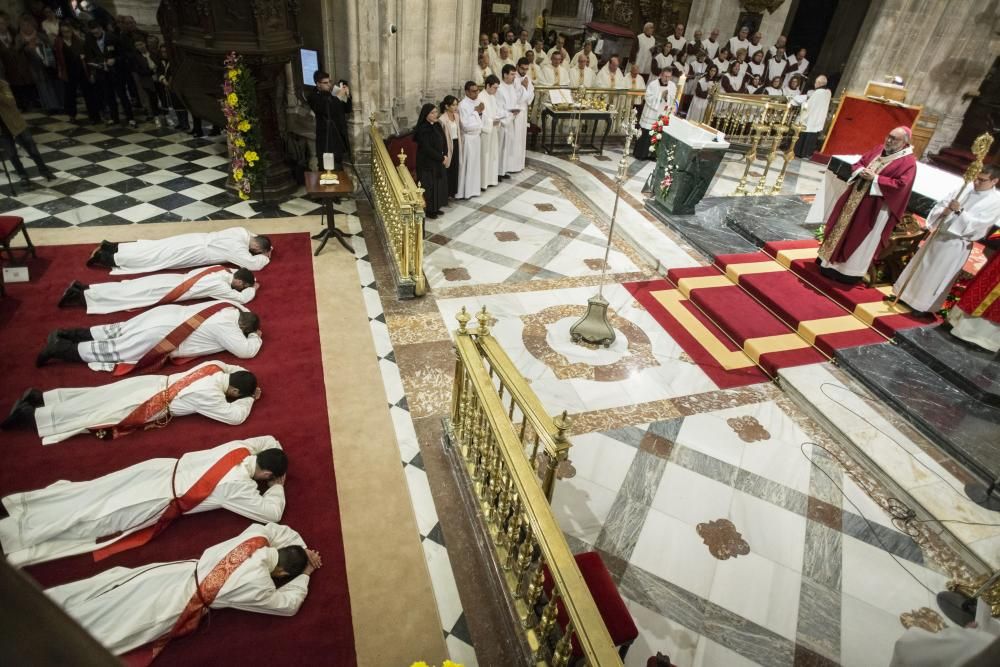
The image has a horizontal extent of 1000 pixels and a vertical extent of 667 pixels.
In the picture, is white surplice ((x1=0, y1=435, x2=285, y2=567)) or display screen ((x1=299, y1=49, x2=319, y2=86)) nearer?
white surplice ((x1=0, y1=435, x2=285, y2=567))

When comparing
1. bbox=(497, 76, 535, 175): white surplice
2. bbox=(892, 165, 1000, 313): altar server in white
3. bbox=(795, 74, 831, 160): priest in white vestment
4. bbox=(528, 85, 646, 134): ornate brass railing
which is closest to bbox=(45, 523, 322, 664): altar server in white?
bbox=(892, 165, 1000, 313): altar server in white

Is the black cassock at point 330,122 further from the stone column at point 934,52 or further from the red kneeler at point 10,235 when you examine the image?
the stone column at point 934,52

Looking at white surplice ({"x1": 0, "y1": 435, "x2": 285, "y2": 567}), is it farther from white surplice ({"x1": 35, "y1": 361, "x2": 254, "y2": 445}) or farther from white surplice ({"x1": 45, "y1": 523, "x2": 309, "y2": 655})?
white surplice ({"x1": 35, "y1": 361, "x2": 254, "y2": 445})

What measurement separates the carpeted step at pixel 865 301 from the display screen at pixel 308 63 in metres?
6.76

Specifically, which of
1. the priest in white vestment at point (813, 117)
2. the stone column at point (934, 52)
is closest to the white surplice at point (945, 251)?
the priest in white vestment at point (813, 117)

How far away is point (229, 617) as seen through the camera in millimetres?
2914

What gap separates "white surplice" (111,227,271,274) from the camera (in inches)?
215

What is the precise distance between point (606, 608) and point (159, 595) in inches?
84.7

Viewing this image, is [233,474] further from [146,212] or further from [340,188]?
[146,212]

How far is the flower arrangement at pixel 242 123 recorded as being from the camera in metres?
6.45

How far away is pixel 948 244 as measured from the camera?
17.9 feet

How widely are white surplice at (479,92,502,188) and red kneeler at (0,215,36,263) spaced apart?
5370 mm

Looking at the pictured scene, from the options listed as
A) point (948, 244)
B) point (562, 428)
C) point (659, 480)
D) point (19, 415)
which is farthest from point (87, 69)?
point (948, 244)

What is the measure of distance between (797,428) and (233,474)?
4.33m
